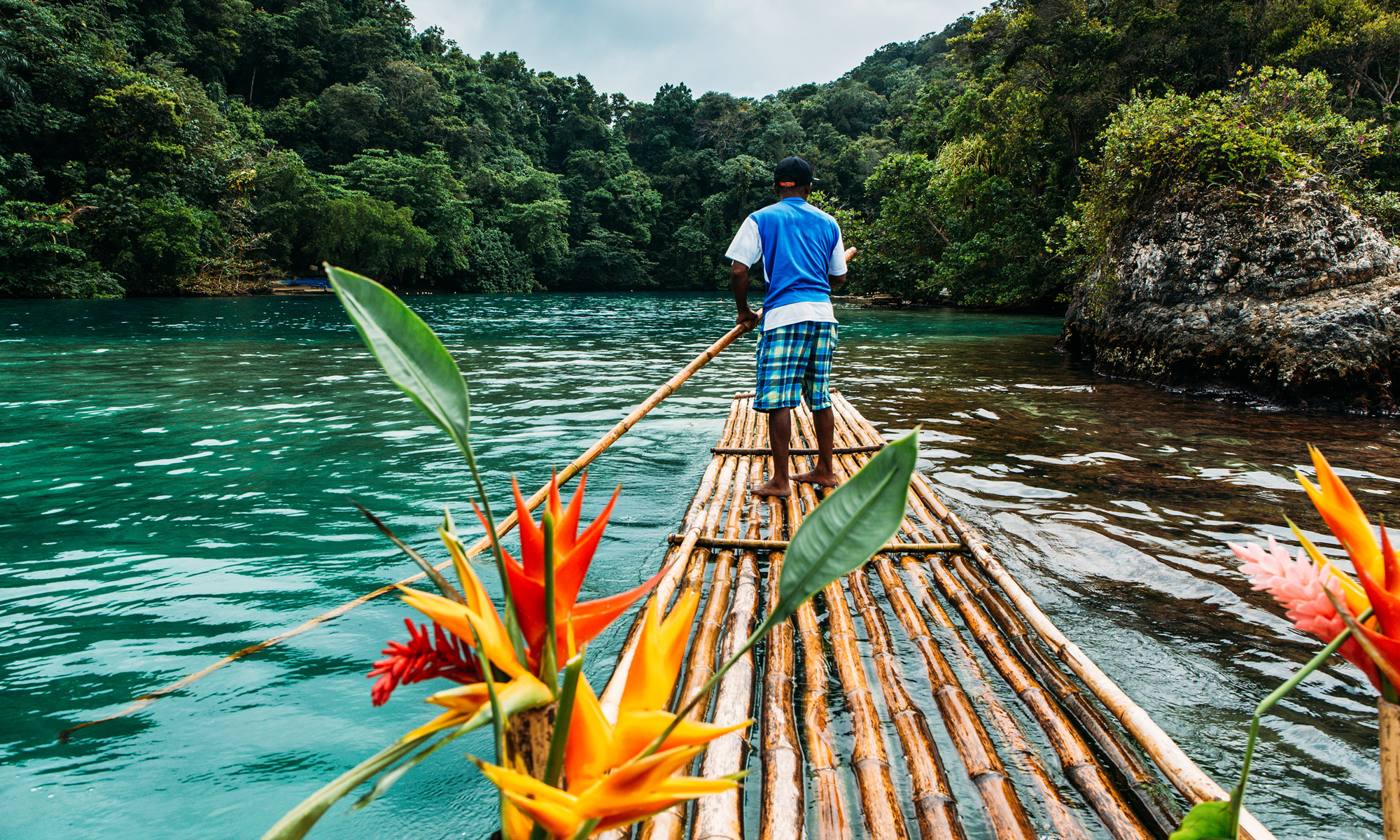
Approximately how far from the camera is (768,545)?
8.96 ft

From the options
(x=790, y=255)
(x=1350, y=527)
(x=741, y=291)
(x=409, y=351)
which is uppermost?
(x=790, y=255)

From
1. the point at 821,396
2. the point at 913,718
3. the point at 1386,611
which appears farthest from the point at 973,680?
the point at 821,396

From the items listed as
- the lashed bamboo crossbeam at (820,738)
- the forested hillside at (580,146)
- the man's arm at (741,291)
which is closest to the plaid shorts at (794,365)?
the man's arm at (741,291)

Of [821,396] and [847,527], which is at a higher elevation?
[847,527]

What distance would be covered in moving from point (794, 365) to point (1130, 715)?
2285mm

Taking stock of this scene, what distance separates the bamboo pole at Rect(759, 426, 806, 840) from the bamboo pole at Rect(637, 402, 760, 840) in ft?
0.48

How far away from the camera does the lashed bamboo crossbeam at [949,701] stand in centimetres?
141

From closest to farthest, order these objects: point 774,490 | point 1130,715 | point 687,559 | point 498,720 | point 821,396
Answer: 1. point 498,720
2. point 1130,715
3. point 687,559
4. point 774,490
5. point 821,396

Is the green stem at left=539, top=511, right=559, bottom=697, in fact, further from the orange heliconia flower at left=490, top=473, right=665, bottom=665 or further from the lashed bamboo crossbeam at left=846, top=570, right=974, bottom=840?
the lashed bamboo crossbeam at left=846, top=570, right=974, bottom=840

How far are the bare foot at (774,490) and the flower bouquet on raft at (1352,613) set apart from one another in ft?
9.31

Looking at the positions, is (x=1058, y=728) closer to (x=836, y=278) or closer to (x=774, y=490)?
(x=774, y=490)

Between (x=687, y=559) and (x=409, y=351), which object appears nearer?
(x=409, y=351)

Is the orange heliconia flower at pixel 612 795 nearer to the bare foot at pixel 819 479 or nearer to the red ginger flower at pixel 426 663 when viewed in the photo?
the red ginger flower at pixel 426 663

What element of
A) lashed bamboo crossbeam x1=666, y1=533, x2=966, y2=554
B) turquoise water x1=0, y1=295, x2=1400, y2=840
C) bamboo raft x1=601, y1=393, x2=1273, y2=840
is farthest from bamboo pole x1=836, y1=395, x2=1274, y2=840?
turquoise water x1=0, y1=295, x2=1400, y2=840
